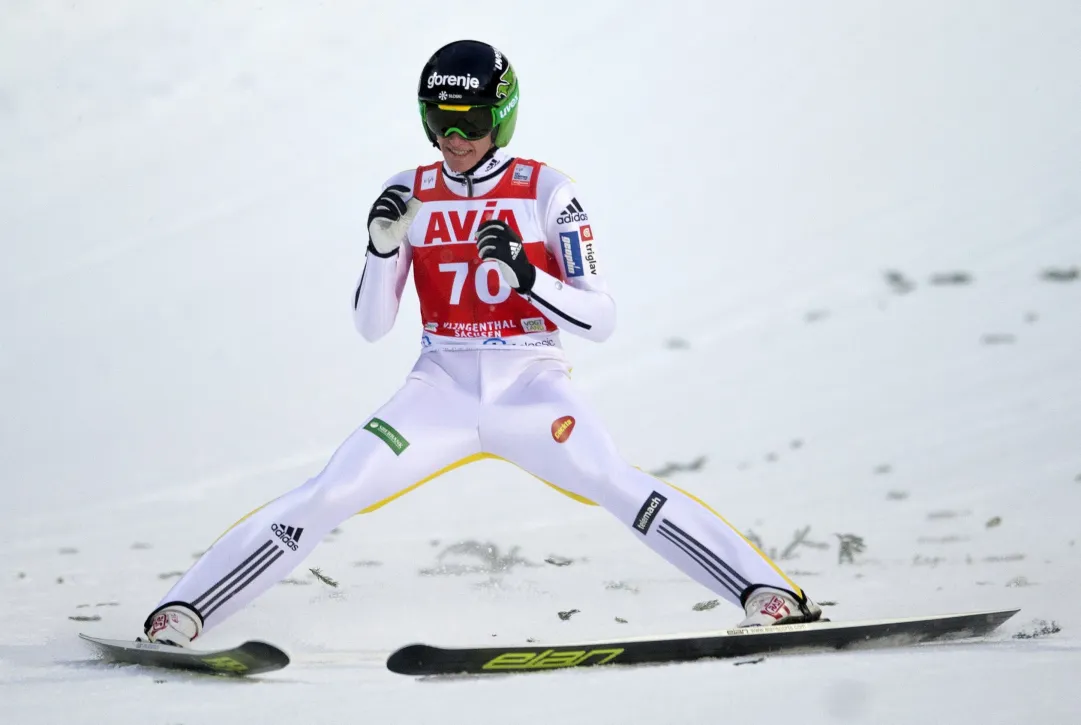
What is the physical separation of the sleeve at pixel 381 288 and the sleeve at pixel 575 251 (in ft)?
1.85

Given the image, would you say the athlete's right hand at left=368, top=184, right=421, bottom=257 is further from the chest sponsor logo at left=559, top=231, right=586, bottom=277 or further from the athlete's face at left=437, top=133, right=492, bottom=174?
the chest sponsor logo at left=559, top=231, right=586, bottom=277

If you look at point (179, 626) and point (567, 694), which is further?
point (179, 626)

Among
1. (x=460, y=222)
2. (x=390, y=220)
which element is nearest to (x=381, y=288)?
(x=390, y=220)

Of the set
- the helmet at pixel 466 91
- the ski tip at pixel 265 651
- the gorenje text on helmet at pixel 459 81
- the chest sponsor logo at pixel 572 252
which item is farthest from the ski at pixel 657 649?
the gorenje text on helmet at pixel 459 81

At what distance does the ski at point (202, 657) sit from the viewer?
5273 mm

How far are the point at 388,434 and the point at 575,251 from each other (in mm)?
985

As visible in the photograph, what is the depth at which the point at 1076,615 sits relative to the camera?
5887 mm

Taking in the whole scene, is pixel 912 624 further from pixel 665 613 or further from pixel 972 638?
pixel 665 613

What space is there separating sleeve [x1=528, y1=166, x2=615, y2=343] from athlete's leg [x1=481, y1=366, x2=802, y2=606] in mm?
296

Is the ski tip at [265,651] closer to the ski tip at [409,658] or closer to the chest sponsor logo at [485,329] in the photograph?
the ski tip at [409,658]

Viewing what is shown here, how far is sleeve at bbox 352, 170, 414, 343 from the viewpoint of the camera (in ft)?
19.3

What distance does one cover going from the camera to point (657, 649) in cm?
534

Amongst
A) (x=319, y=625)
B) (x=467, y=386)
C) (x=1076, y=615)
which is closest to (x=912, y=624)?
(x=1076, y=615)

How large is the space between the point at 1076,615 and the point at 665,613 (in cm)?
158
